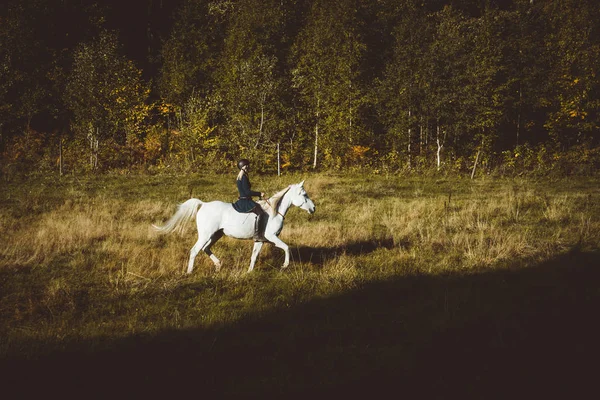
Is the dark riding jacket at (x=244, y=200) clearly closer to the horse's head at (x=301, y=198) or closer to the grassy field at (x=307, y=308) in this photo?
the horse's head at (x=301, y=198)

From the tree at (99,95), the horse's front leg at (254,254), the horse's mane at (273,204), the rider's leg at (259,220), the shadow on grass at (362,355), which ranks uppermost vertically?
the tree at (99,95)

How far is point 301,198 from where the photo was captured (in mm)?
9070

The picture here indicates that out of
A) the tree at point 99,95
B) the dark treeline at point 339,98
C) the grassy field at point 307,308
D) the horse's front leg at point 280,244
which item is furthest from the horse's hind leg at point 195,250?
the tree at point 99,95

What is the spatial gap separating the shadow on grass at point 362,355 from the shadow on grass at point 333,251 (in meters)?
2.55

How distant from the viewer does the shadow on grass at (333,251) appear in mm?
9961

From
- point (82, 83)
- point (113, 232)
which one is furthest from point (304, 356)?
point (82, 83)

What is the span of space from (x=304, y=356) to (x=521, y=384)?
269 cm

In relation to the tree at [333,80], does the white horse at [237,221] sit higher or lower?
lower

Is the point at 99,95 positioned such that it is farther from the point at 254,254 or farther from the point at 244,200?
the point at 254,254

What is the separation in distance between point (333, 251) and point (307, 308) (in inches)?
150

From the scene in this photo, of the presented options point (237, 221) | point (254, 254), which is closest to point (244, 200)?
point (237, 221)

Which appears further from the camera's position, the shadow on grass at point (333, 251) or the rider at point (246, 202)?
the shadow on grass at point (333, 251)

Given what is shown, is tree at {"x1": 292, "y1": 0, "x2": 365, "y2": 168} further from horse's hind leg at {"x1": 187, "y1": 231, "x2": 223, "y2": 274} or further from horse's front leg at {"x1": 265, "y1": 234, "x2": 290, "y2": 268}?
horse's hind leg at {"x1": 187, "y1": 231, "x2": 223, "y2": 274}

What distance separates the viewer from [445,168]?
29250 millimetres
